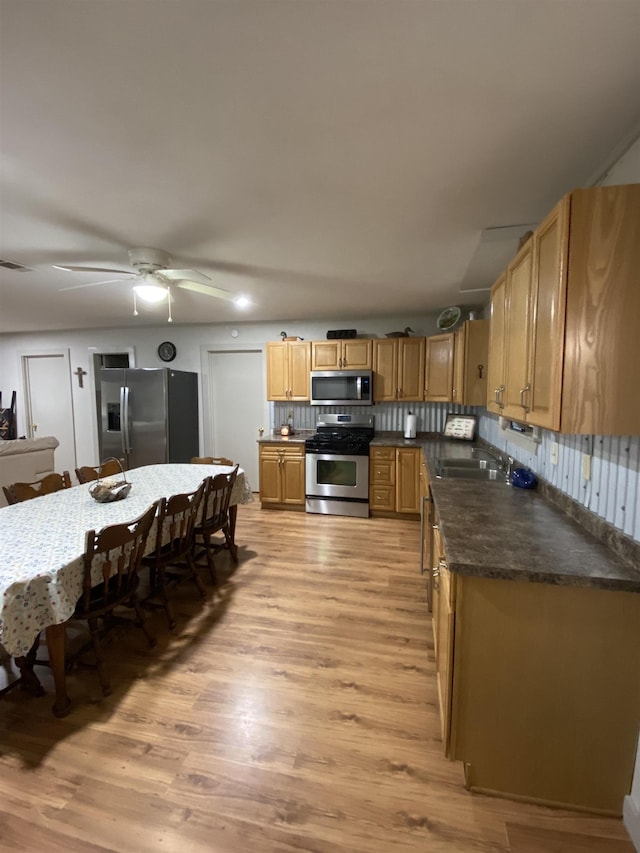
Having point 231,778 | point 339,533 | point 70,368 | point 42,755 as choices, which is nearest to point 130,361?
point 70,368

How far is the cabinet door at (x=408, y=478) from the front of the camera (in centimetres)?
399

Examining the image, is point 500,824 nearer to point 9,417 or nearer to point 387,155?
point 387,155

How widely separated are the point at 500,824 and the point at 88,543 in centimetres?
192

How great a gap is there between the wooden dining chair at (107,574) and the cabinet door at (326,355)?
9.33ft

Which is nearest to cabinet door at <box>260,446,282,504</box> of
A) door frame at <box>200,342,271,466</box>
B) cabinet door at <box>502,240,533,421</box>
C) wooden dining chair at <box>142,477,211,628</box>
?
door frame at <box>200,342,271,466</box>

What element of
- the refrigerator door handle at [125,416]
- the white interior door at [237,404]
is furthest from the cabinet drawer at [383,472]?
the refrigerator door handle at [125,416]

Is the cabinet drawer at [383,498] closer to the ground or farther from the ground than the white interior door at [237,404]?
closer to the ground

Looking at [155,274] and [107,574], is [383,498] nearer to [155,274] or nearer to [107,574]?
[107,574]

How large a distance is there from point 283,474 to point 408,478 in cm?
150

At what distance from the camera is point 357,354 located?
4.32 meters

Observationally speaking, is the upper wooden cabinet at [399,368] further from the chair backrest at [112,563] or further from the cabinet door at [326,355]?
the chair backrest at [112,563]

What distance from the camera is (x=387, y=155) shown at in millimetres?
1400

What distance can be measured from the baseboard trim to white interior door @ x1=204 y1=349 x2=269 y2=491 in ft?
14.6

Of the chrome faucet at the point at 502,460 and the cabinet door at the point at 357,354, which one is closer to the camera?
the chrome faucet at the point at 502,460
